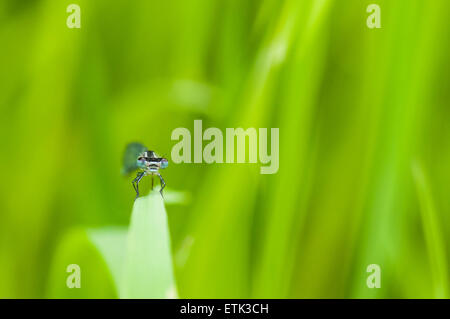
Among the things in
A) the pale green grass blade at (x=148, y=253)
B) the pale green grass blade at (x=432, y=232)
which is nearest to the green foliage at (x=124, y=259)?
the pale green grass blade at (x=148, y=253)

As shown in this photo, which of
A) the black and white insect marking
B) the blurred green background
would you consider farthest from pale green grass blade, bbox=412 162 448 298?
the black and white insect marking

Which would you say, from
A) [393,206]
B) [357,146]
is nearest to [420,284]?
[393,206]

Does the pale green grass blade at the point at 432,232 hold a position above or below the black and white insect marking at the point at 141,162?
below

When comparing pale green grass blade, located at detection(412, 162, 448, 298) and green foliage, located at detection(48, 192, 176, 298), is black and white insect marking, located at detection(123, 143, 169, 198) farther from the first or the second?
pale green grass blade, located at detection(412, 162, 448, 298)

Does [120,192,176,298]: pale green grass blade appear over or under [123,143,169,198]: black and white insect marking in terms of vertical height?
under

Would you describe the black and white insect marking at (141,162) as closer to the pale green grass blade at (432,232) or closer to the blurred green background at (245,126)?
the blurred green background at (245,126)
